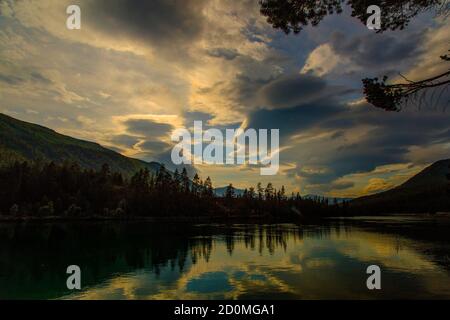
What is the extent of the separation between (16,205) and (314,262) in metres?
157

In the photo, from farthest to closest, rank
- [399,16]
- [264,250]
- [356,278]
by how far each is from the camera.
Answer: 1. [264,250]
2. [356,278]
3. [399,16]

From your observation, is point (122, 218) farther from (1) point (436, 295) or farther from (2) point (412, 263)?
(1) point (436, 295)

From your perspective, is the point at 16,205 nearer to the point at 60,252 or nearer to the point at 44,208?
the point at 44,208

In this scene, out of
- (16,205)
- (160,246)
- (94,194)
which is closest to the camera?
(160,246)

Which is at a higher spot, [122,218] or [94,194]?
[94,194]

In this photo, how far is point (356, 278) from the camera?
3884 cm

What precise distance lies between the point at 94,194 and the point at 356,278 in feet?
574

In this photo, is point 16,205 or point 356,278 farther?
point 16,205

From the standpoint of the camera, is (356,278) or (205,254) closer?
(356,278)

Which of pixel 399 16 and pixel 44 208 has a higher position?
pixel 399 16
